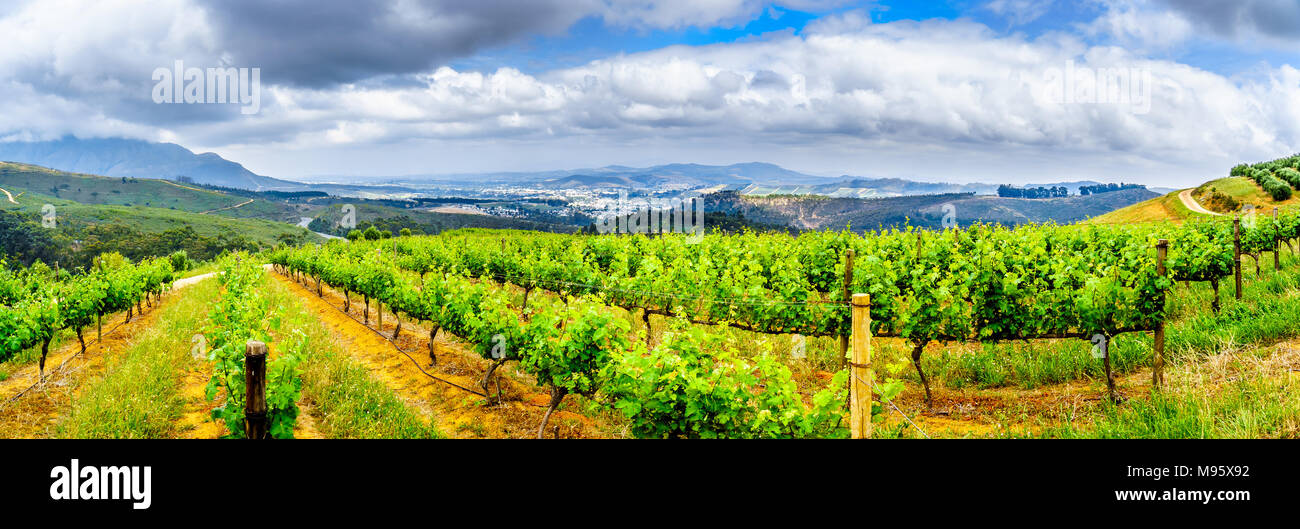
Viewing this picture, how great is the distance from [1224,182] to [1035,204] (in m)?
128

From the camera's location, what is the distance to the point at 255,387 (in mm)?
4766

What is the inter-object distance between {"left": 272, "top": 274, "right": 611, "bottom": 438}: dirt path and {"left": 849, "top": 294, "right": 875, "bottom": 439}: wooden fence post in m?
3.20

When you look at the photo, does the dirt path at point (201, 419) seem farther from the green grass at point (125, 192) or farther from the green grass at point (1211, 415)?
the green grass at point (125, 192)

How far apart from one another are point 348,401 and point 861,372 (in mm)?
6699

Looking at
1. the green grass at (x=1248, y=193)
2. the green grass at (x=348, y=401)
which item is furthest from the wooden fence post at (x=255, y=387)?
the green grass at (x=1248, y=193)

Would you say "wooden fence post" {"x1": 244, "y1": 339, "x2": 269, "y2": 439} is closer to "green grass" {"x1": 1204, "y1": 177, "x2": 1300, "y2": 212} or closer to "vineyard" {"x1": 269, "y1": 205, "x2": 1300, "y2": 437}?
"vineyard" {"x1": 269, "y1": 205, "x2": 1300, "y2": 437}

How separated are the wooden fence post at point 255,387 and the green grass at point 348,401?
30.5 inches

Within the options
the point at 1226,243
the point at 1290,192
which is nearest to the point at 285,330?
the point at 1226,243

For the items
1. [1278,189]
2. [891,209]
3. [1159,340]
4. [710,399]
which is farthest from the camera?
[891,209]

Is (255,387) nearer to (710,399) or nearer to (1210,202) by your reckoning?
(710,399)

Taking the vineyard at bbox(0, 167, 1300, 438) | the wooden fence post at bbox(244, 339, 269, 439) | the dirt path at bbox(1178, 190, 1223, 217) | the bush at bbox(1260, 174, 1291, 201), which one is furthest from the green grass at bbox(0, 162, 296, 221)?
the bush at bbox(1260, 174, 1291, 201)

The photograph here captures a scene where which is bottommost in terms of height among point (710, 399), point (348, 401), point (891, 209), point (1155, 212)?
point (348, 401)

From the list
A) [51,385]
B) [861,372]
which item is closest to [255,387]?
[861,372]

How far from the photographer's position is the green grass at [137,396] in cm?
686
